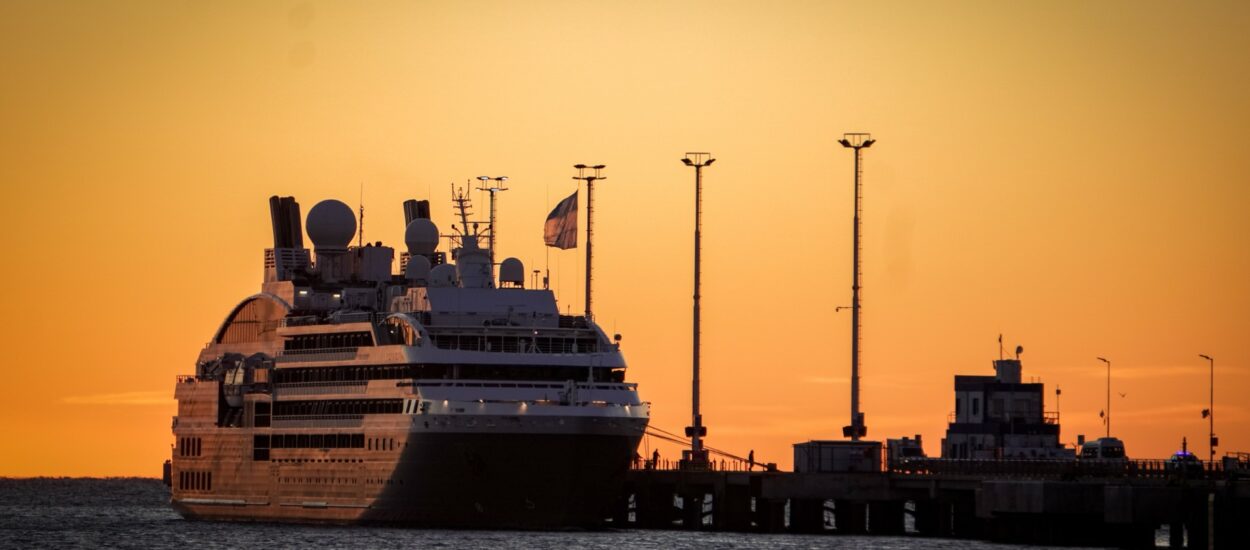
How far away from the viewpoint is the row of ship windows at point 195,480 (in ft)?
445

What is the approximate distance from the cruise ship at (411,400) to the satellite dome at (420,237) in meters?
0.08

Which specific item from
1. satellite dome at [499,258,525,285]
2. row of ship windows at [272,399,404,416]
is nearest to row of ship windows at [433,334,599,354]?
row of ship windows at [272,399,404,416]

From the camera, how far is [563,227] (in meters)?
129

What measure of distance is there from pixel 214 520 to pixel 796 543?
1460 inches

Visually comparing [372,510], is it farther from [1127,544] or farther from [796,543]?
[1127,544]

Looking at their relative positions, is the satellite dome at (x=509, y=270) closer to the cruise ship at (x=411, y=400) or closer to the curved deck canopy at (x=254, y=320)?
the cruise ship at (x=411, y=400)

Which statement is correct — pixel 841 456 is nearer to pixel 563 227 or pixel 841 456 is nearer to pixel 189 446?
pixel 563 227

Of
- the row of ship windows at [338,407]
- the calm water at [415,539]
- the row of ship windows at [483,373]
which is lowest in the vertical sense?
the calm water at [415,539]

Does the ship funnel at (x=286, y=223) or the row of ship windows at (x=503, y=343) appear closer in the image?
the row of ship windows at (x=503, y=343)

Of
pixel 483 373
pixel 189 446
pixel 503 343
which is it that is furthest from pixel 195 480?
pixel 483 373

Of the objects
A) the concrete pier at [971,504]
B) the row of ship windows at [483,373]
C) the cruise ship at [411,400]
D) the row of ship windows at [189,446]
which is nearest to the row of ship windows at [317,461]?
the cruise ship at [411,400]

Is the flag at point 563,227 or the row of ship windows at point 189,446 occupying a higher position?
the flag at point 563,227

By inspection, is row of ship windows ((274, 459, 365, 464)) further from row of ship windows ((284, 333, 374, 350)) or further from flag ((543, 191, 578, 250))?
flag ((543, 191, 578, 250))

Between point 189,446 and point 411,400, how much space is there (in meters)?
28.5
